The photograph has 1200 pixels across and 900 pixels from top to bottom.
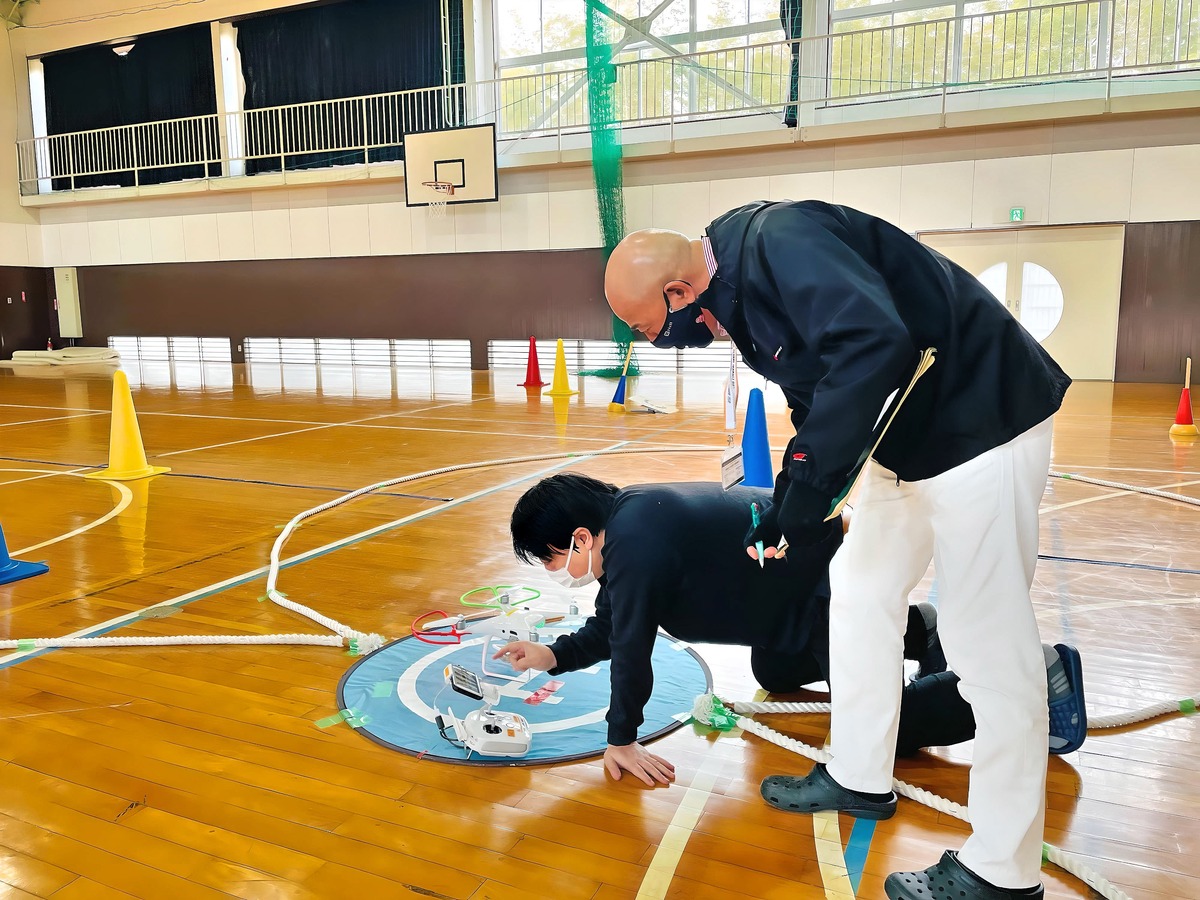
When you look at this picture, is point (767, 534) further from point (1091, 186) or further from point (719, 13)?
point (719, 13)

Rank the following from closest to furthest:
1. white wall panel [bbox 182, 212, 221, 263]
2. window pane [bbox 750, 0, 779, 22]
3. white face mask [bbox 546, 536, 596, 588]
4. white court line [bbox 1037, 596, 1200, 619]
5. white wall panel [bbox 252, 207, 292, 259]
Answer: white face mask [bbox 546, 536, 596, 588] < white court line [bbox 1037, 596, 1200, 619] < window pane [bbox 750, 0, 779, 22] < white wall panel [bbox 252, 207, 292, 259] < white wall panel [bbox 182, 212, 221, 263]

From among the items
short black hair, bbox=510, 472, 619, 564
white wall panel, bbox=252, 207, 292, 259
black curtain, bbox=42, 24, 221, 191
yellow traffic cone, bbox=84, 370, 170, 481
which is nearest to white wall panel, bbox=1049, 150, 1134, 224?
yellow traffic cone, bbox=84, 370, 170, 481

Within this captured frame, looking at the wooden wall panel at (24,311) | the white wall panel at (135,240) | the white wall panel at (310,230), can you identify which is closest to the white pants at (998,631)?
the white wall panel at (310,230)

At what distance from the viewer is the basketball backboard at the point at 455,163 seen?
1440 centimetres

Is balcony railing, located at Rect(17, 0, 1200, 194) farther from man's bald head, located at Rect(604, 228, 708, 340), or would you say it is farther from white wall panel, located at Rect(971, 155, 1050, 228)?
man's bald head, located at Rect(604, 228, 708, 340)

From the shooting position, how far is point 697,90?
44.2ft

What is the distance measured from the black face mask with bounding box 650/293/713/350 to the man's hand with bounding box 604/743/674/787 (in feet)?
3.09

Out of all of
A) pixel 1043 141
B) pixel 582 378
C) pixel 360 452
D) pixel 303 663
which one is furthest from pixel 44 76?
pixel 303 663

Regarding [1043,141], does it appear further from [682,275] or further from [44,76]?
[44,76]

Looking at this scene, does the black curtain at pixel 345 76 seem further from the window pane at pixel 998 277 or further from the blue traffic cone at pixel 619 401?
the window pane at pixel 998 277

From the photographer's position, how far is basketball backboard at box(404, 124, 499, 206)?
14398 mm

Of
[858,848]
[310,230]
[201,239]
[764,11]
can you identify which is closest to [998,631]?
[858,848]

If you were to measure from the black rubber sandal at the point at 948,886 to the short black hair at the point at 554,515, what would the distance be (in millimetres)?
940

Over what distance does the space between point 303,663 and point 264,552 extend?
138 centimetres
